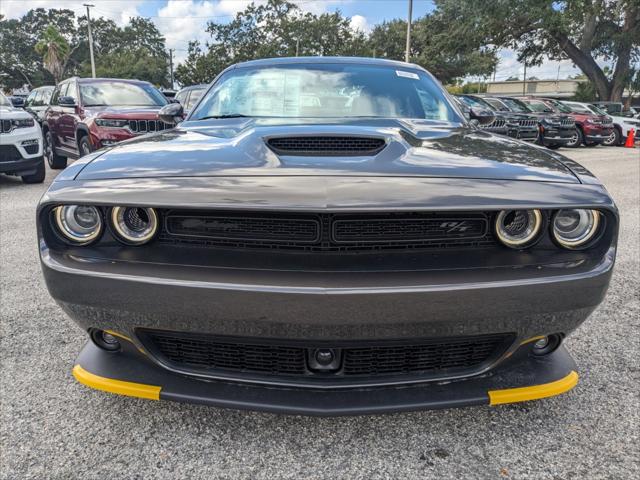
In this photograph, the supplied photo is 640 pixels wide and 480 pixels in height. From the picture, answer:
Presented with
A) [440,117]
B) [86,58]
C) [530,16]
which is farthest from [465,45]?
[86,58]

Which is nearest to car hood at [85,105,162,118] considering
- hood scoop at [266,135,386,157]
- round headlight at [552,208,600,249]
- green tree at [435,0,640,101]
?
hood scoop at [266,135,386,157]

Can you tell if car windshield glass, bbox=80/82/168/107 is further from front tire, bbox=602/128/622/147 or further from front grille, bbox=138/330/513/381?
front tire, bbox=602/128/622/147

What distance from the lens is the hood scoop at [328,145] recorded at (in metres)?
1.80

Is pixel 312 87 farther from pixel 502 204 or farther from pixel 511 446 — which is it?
pixel 511 446

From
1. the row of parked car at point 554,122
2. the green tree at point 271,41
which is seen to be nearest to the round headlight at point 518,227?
the row of parked car at point 554,122

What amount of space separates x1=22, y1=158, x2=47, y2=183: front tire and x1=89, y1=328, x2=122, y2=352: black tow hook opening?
6824 mm

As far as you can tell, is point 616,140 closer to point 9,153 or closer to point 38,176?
point 38,176

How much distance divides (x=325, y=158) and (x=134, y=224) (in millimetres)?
696

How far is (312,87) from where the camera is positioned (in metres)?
2.87

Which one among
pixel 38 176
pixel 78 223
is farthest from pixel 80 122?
pixel 78 223

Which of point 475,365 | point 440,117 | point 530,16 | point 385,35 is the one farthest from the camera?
point 385,35

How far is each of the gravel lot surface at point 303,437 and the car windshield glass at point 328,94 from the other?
1.54m

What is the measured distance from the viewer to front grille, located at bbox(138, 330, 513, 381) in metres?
1.63

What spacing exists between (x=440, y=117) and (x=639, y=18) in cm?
2783
